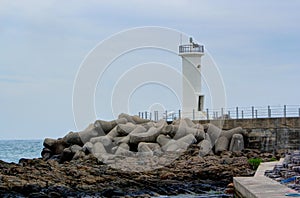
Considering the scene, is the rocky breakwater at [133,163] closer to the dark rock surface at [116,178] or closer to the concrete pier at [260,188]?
the dark rock surface at [116,178]

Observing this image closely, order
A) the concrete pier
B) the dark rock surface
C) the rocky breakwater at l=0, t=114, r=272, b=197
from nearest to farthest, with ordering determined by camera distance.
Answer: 1. the concrete pier
2. the dark rock surface
3. the rocky breakwater at l=0, t=114, r=272, b=197

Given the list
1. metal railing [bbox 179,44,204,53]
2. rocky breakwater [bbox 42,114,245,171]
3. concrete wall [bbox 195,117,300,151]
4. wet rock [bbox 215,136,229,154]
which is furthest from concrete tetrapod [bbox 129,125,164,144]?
metal railing [bbox 179,44,204,53]

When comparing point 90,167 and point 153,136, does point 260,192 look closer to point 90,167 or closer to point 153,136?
point 90,167

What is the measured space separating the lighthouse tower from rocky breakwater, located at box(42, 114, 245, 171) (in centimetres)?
368

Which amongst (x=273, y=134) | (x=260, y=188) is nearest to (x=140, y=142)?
(x=273, y=134)

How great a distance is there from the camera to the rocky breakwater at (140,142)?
2291 cm

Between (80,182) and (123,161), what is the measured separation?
474 centimetres

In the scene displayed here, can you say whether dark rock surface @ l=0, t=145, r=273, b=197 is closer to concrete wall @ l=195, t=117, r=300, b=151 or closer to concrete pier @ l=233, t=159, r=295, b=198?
concrete wall @ l=195, t=117, r=300, b=151

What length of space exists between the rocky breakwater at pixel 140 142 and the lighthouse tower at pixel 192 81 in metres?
3.68

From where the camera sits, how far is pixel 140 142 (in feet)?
80.8

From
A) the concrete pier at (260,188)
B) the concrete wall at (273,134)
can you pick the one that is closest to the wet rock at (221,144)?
the concrete wall at (273,134)

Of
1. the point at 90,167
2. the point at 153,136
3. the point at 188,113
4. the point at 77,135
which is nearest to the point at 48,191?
the point at 90,167

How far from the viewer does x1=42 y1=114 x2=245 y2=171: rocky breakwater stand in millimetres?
22906

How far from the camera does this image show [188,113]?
1217 inches
